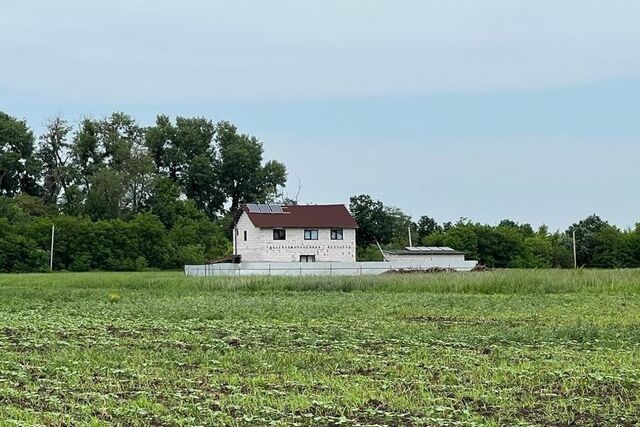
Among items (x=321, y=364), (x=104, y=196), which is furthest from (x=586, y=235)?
(x=321, y=364)

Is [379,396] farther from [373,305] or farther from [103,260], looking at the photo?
[103,260]

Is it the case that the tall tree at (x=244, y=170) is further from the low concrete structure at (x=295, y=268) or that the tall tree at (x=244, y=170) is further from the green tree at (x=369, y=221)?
the low concrete structure at (x=295, y=268)

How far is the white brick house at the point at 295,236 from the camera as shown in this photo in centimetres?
5694

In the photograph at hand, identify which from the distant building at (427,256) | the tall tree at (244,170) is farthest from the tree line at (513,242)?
the tall tree at (244,170)

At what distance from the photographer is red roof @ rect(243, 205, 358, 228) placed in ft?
187

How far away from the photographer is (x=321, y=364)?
10.8 m

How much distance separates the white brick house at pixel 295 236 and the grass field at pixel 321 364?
34.1 meters

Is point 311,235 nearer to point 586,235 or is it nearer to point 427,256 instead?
point 427,256

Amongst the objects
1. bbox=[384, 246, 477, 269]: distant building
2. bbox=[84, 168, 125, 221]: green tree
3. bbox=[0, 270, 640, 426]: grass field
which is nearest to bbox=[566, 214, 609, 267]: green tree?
bbox=[384, 246, 477, 269]: distant building

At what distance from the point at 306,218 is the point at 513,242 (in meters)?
19.8

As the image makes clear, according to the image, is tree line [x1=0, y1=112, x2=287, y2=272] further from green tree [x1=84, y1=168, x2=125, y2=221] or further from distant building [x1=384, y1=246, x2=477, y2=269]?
distant building [x1=384, y1=246, x2=477, y2=269]

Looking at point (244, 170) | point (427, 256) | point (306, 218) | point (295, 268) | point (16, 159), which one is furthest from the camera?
point (244, 170)

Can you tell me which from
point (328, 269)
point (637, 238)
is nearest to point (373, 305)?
point (328, 269)

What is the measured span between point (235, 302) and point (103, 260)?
40040 mm
